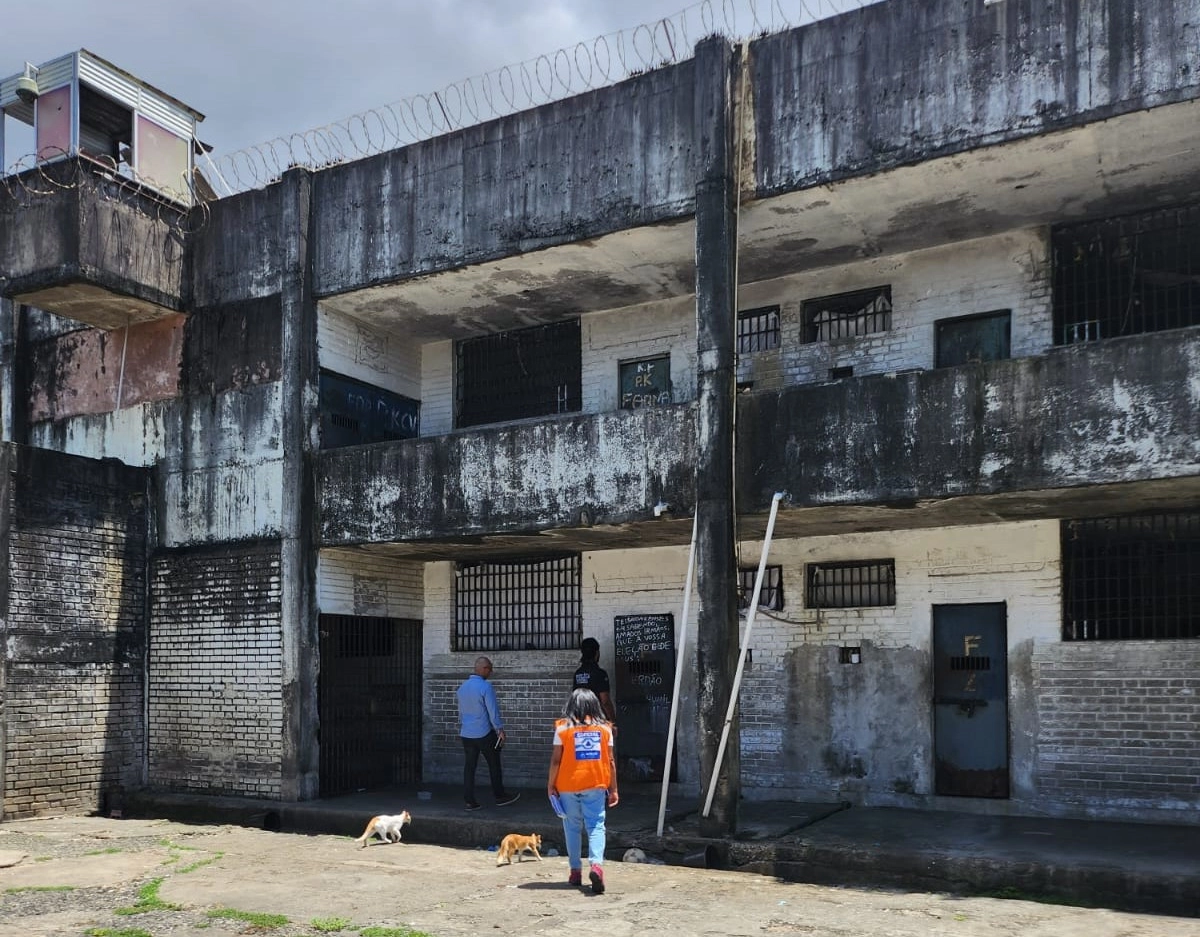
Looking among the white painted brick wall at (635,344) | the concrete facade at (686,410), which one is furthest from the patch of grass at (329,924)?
the white painted brick wall at (635,344)

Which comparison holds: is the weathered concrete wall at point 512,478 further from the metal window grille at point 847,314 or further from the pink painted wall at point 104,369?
the pink painted wall at point 104,369

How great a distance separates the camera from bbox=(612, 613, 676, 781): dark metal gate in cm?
1278

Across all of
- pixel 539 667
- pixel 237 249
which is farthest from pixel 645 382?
pixel 237 249

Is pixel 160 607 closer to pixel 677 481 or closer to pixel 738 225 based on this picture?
pixel 677 481

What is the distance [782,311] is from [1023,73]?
377 centimetres

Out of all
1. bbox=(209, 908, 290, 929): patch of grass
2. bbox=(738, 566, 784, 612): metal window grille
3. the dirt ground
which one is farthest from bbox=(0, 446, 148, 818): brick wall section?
bbox=(738, 566, 784, 612): metal window grille

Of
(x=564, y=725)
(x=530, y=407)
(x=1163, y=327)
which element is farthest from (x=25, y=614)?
(x=1163, y=327)

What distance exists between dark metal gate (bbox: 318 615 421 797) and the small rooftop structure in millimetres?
5997

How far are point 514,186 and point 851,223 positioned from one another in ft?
11.6

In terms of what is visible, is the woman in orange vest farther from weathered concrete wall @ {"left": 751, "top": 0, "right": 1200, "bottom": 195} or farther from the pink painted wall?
the pink painted wall

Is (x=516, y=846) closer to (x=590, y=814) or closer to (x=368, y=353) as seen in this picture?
(x=590, y=814)

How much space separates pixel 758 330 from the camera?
12672 mm

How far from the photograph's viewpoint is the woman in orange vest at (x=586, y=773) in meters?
8.26

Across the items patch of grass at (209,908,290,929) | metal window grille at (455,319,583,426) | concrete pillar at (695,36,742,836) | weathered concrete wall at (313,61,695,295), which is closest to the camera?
patch of grass at (209,908,290,929)
